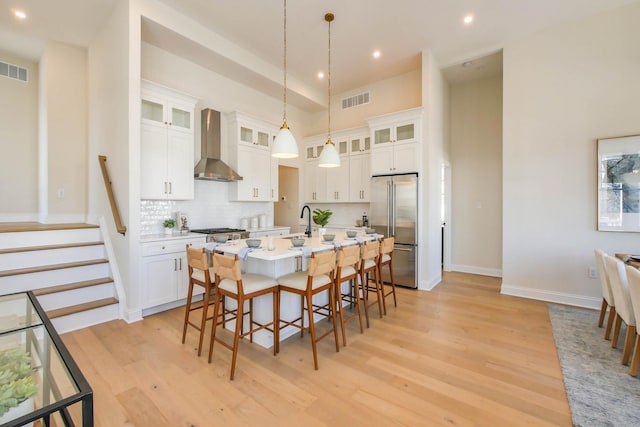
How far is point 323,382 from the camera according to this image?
2229 mm

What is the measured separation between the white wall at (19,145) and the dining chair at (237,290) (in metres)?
4.77

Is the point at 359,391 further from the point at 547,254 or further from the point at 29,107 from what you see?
the point at 29,107

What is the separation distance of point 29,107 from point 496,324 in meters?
7.88

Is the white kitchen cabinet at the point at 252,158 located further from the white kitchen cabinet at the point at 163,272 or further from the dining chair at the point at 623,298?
the dining chair at the point at 623,298

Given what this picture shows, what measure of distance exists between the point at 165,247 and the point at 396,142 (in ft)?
12.8

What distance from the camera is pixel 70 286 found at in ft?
10.9

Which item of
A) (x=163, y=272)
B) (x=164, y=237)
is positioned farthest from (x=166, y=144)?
(x=163, y=272)

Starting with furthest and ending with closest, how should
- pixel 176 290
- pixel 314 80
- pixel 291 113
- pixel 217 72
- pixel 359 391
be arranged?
1. pixel 291 113
2. pixel 314 80
3. pixel 217 72
4. pixel 176 290
5. pixel 359 391

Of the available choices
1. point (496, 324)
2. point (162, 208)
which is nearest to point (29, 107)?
point (162, 208)

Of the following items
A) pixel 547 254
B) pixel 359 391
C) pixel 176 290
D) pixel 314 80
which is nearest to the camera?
pixel 359 391

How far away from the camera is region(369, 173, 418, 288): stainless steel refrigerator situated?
15.6 ft

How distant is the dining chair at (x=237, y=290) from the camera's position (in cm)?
229

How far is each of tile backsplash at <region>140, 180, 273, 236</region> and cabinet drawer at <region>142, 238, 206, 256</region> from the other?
1.97 ft

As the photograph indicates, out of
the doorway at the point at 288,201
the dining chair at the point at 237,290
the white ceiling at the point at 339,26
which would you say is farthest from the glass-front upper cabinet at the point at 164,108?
the doorway at the point at 288,201
